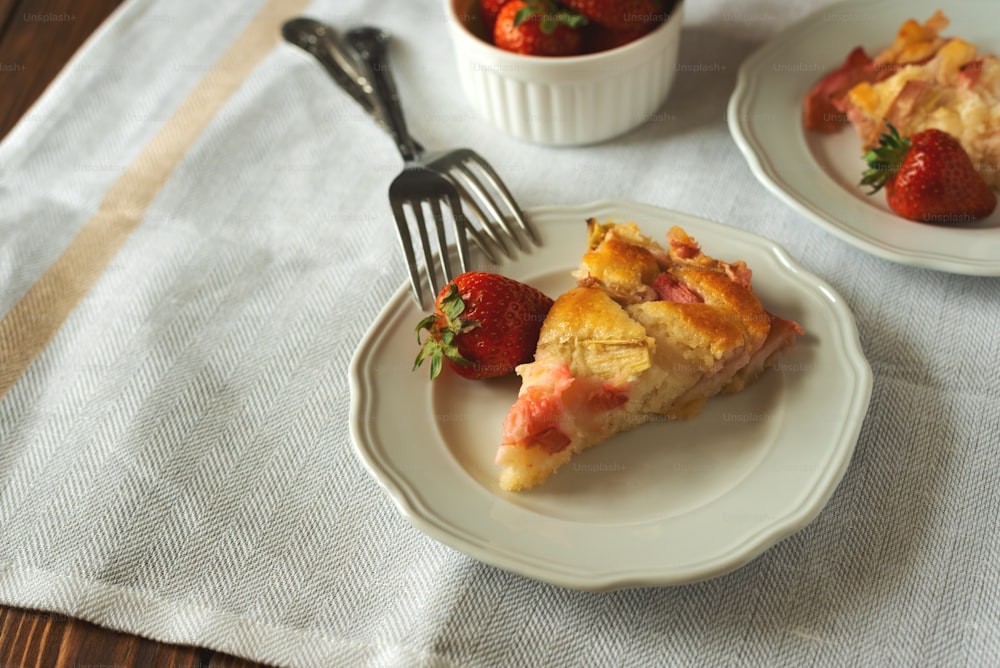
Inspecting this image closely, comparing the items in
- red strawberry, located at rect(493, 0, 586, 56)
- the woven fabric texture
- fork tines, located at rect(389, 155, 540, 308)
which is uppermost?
red strawberry, located at rect(493, 0, 586, 56)

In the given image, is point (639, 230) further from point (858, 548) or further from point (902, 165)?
point (858, 548)

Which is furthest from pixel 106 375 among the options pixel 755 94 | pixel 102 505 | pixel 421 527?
pixel 755 94

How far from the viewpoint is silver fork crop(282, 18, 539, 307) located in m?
1.95

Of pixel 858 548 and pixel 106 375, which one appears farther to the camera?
pixel 106 375

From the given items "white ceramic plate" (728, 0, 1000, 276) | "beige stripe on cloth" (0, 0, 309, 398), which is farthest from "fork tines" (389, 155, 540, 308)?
"beige stripe on cloth" (0, 0, 309, 398)

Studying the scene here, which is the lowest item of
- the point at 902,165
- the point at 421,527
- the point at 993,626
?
the point at 993,626

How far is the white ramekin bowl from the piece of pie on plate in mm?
607

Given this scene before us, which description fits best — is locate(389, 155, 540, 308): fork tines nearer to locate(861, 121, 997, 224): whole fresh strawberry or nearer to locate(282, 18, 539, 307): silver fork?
locate(282, 18, 539, 307): silver fork

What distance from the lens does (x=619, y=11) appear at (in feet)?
7.02

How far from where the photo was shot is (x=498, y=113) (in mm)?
2346

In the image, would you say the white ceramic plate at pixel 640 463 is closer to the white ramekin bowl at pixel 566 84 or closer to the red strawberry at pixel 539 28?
the white ramekin bowl at pixel 566 84

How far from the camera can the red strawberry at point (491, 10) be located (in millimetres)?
2236

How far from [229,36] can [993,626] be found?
2.61 metres

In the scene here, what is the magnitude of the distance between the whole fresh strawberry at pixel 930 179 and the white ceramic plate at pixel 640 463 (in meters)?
0.35
